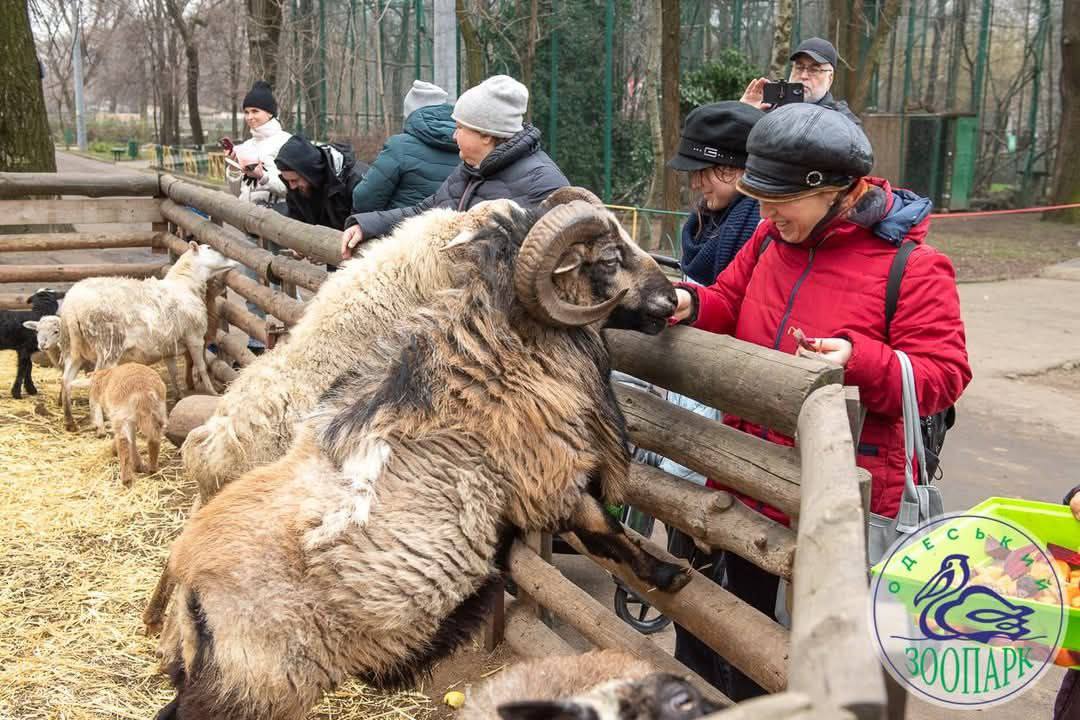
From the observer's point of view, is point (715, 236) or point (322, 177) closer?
point (715, 236)

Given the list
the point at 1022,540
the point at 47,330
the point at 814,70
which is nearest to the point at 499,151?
the point at 814,70

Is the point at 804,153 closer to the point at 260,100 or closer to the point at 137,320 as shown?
the point at 137,320

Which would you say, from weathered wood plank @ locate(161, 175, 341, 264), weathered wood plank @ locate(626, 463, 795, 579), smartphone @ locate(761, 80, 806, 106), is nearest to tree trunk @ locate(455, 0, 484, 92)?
weathered wood plank @ locate(161, 175, 341, 264)

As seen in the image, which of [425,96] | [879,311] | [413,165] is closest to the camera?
[879,311]

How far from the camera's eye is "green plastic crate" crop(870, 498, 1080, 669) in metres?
2.30

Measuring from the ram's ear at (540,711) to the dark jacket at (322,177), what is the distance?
4964mm

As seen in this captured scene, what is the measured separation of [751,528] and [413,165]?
3457 millimetres

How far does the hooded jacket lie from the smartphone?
4364 millimetres

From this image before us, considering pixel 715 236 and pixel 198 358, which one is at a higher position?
pixel 715 236

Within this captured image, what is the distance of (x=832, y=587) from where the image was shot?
1537mm

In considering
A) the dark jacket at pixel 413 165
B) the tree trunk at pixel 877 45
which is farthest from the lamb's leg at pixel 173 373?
the tree trunk at pixel 877 45

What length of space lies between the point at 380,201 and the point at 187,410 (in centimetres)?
189

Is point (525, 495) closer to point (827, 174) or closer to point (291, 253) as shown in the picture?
point (827, 174)

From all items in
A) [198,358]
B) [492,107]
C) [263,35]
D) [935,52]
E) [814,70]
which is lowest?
[198,358]
